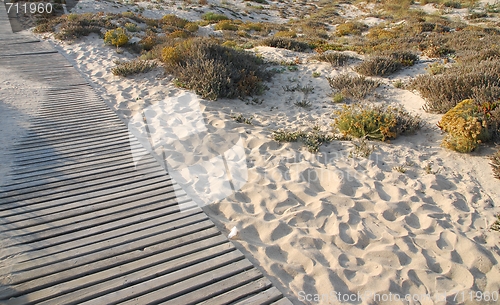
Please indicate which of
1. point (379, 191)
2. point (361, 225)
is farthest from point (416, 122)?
point (361, 225)

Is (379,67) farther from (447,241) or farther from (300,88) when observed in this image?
(447,241)

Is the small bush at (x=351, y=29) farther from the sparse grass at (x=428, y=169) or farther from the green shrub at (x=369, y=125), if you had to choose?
the sparse grass at (x=428, y=169)

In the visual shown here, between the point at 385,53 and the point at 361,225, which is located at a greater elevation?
the point at 385,53

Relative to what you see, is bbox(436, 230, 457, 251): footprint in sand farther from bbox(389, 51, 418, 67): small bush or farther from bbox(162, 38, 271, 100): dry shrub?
bbox(389, 51, 418, 67): small bush

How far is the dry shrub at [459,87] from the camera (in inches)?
256

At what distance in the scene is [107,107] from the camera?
7.20 meters

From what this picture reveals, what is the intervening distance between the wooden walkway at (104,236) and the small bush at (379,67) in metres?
6.61

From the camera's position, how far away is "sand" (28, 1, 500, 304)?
11.1 ft

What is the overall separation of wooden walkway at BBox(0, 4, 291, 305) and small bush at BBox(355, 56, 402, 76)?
21.7ft

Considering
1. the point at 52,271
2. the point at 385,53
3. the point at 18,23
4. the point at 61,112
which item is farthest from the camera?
the point at 18,23

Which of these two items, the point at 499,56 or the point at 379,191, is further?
the point at 499,56

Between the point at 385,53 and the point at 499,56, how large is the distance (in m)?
2.95

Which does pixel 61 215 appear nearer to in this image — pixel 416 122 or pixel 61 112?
pixel 61 112

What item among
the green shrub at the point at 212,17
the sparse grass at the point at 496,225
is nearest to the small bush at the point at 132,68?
the sparse grass at the point at 496,225
